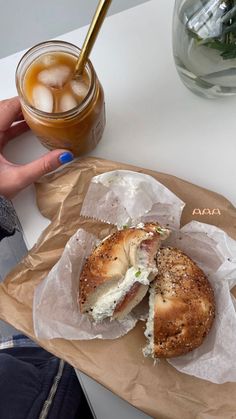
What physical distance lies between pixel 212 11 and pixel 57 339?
1.43 feet

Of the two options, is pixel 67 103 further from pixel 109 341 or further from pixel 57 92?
pixel 109 341

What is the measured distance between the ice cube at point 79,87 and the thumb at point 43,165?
9 centimetres

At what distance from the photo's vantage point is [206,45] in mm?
722

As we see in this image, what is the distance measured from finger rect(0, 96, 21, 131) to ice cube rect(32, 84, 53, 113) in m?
0.09

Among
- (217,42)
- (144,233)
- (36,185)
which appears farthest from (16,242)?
(217,42)

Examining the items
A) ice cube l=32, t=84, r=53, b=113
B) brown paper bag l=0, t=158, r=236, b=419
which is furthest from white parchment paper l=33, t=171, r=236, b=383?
ice cube l=32, t=84, r=53, b=113

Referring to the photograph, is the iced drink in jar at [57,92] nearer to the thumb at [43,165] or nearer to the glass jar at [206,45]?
the thumb at [43,165]

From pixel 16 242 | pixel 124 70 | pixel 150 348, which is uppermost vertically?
pixel 124 70

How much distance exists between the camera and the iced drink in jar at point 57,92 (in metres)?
0.71

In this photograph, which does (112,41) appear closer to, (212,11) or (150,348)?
(212,11)

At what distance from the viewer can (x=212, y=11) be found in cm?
70

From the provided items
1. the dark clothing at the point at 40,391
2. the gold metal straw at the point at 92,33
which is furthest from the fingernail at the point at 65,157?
the dark clothing at the point at 40,391

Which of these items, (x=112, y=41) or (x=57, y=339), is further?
(x=112, y=41)

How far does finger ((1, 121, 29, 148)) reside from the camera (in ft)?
2.68
